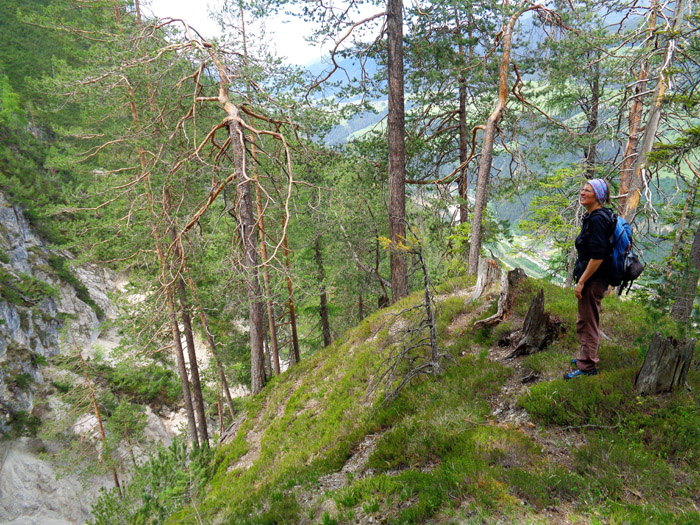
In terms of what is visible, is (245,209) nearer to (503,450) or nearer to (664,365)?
(503,450)

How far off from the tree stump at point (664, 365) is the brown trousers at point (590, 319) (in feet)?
2.10

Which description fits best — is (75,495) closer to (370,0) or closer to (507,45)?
(370,0)

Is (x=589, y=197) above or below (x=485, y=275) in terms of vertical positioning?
above

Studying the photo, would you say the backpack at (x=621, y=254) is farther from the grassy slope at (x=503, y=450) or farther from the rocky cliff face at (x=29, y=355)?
the rocky cliff face at (x=29, y=355)

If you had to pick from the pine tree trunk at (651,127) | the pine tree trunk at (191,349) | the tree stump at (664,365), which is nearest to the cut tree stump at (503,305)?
the tree stump at (664,365)

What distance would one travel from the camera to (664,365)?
405cm

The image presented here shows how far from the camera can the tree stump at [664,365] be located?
4.00 m

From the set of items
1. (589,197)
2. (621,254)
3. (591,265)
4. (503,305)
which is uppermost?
(589,197)

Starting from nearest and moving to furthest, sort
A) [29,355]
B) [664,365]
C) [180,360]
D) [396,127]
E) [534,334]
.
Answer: [664,365]
[534,334]
[396,127]
[180,360]
[29,355]

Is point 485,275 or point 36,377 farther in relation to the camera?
point 36,377

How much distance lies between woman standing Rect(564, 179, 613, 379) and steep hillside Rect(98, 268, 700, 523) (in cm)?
36

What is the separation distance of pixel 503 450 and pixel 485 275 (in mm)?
4933

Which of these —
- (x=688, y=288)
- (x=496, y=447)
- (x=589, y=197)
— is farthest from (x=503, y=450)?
(x=688, y=288)

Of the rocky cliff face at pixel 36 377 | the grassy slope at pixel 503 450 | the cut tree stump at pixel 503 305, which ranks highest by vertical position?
the cut tree stump at pixel 503 305
